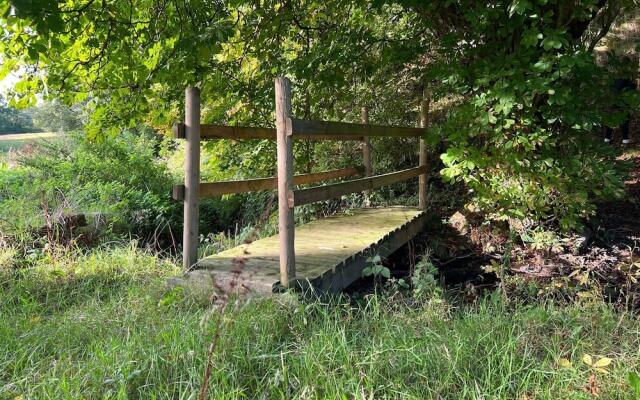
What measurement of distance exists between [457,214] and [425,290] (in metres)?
3.24

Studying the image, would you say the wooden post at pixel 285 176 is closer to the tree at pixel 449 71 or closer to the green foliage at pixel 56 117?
the tree at pixel 449 71

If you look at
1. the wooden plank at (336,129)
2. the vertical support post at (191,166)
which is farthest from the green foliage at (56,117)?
the vertical support post at (191,166)

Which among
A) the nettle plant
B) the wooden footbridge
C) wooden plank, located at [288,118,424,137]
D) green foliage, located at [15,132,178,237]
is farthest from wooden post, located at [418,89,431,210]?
green foliage, located at [15,132,178,237]

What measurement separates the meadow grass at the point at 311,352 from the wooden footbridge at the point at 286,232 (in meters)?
0.34

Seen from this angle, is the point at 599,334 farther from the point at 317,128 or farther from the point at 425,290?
the point at 317,128

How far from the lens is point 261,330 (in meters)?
2.83

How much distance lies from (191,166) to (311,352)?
2.02 meters

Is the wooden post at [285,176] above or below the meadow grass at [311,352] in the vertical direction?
above

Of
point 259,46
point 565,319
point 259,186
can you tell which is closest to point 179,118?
point 259,46

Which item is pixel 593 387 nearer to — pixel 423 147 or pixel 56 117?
pixel 423 147

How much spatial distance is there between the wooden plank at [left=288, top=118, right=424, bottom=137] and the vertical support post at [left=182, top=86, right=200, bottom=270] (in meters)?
0.89

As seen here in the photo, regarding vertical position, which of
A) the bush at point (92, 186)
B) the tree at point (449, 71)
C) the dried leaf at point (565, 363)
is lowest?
the dried leaf at point (565, 363)

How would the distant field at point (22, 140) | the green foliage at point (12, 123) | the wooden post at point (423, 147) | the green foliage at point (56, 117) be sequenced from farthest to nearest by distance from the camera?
the green foliage at point (12, 123)
the green foliage at point (56, 117)
the distant field at point (22, 140)
the wooden post at point (423, 147)

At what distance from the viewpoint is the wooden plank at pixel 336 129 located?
350 cm
